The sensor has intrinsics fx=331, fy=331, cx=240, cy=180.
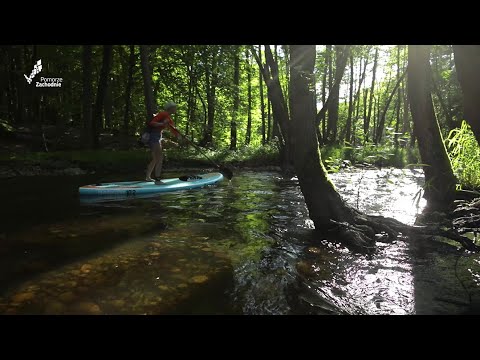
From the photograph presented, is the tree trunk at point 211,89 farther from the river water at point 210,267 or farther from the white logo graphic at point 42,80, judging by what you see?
the river water at point 210,267

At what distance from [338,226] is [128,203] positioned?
4923mm

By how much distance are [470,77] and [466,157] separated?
414cm

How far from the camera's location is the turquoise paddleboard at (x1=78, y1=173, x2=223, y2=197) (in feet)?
26.7

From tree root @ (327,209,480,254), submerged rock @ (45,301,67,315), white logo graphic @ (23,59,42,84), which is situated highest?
white logo graphic @ (23,59,42,84)

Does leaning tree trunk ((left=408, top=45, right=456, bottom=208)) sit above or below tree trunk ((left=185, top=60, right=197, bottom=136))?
below

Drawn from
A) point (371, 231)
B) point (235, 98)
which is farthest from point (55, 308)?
point (235, 98)

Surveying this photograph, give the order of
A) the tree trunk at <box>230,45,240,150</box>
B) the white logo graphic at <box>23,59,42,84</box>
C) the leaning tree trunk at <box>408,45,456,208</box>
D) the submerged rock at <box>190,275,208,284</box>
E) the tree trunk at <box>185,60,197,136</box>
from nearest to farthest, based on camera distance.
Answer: the submerged rock at <box>190,275,208,284</box> < the leaning tree trunk at <box>408,45,456,208</box> < the white logo graphic at <box>23,59,42,84</box> < the tree trunk at <box>185,60,197,136</box> < the tree trunk at <box>230,45,240,150</box>

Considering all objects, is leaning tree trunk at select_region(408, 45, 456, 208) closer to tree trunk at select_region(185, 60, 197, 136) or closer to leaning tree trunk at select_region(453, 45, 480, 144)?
leaning tree trunk at select_region(453, 45, 480, 144)

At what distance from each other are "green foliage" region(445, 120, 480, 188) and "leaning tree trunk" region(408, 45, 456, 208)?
0.76ft

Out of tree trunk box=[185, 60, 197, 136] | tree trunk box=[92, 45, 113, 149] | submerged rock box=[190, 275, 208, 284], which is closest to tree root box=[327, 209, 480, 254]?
submerged rock box=[190, 275, 208, 284]

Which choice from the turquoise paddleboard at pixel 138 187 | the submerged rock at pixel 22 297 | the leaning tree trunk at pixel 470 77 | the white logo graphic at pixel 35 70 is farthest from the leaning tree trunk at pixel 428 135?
the white logo graphic at pixel 35 70
